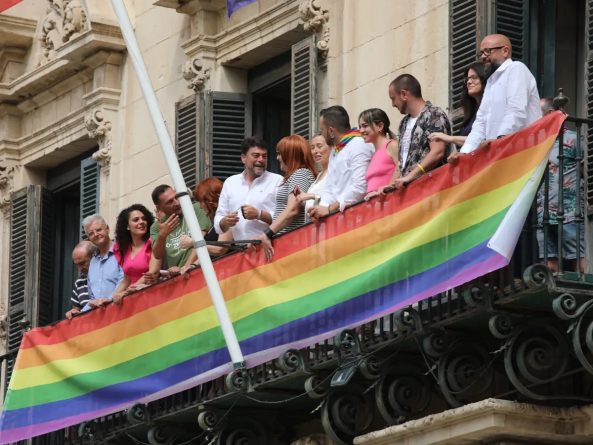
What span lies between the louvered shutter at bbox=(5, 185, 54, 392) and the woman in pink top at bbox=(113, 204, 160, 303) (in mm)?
4131

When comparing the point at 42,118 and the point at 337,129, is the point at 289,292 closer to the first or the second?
the point at 337,129

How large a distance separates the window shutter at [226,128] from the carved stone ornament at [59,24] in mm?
2209

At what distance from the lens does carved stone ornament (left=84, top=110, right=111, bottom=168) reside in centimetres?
2478

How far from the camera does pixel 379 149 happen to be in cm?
1866

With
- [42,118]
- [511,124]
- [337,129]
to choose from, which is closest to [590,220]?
[511,124]

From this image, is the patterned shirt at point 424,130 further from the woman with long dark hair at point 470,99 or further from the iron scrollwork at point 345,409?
the iron scrollwork at point 345,409

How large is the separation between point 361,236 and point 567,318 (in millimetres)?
2254

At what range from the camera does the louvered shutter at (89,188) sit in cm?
2494

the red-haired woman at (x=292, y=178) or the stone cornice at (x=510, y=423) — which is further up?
the red-haired woman at (x=292, y=178)

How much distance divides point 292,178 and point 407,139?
1.58 m

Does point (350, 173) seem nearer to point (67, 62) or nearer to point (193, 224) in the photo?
point (193, 224)

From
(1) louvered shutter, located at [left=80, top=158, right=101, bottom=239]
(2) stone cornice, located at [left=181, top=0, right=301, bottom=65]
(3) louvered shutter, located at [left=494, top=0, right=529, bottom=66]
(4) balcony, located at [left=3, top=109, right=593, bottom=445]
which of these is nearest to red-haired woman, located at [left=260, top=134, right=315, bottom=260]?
(4) balcony, located at [left=3, top=109, right=593, bottom=445]

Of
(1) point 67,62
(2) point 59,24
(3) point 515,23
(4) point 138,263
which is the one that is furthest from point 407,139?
(2) point 59,24

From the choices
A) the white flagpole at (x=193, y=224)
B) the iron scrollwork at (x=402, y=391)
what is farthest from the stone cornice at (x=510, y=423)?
the white flagpole at (x=193, y=224)
